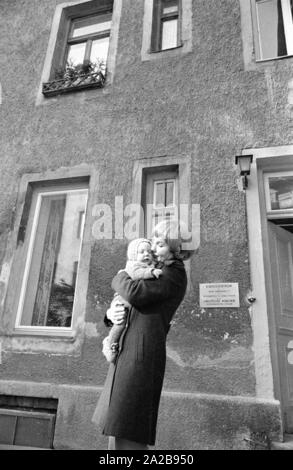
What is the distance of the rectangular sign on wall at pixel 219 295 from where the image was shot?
13.8 ft

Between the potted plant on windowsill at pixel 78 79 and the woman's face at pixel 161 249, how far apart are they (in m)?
3.74

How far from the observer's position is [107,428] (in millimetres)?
2416

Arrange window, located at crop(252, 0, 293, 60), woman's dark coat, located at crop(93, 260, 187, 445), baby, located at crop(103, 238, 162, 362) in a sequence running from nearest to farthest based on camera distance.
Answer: woman's dark coat, located at crop(93, 260, 187, 445) → baby, located at crop(103, 238, 162, 362) → window, located at crop(252, 0, 293, 60)

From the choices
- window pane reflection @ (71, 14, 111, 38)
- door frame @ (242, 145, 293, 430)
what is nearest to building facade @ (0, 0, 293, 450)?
door frame @ (242, 145, 293, 430)

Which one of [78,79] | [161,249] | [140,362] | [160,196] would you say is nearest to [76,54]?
[78,79]

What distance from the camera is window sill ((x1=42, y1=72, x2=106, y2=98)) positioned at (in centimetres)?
583

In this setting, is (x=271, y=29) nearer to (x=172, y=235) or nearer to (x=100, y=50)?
(x=100, y=50)

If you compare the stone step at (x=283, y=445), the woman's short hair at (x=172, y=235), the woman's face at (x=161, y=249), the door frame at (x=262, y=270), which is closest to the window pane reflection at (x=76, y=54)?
the door frame at (x=262, y=270)

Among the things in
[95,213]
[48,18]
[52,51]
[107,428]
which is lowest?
[107,428]

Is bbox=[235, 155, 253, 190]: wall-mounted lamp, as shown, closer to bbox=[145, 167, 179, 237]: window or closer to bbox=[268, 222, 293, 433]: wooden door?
bbox=[268, 222, 293, 433]: wooden door

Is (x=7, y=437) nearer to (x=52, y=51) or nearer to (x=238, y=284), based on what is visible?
(x=238, y=284)

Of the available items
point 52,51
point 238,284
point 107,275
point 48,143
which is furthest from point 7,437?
point 52,51

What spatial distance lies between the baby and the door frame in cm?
175
